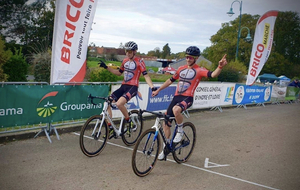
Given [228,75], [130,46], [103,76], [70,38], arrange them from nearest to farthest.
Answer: [130,46] < [70,38] < [103,76] < [228,75]

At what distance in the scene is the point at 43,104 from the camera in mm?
7359

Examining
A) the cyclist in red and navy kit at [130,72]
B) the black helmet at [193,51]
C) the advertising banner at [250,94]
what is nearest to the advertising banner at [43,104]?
the cyclist in red and navy kit at [130,72]

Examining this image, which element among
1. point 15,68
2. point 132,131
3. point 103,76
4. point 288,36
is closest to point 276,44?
point 288,36

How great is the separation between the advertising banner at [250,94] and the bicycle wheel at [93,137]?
11804 mm

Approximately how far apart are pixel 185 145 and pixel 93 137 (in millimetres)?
1953

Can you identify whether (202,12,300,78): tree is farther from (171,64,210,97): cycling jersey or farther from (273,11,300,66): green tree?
(171,64,210,97): cycling jersey

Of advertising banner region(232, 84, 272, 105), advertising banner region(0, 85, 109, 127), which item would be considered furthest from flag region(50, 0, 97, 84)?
advertising banner region(232, 84, 272, 105)

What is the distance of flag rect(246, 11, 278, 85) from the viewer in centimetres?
1677

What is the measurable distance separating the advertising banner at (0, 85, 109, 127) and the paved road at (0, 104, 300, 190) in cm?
54

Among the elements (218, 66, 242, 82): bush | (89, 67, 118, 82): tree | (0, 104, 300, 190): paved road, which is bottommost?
(0, 104, 300, 190): paved road

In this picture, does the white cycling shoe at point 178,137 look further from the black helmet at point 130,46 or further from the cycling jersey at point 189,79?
the black helmet at point 130,46

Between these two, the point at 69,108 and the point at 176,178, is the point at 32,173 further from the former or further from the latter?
the point at 69,108

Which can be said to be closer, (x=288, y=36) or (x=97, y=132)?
(x=97, y=132)

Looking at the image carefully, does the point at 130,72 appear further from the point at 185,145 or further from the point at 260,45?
the point at 260,45
